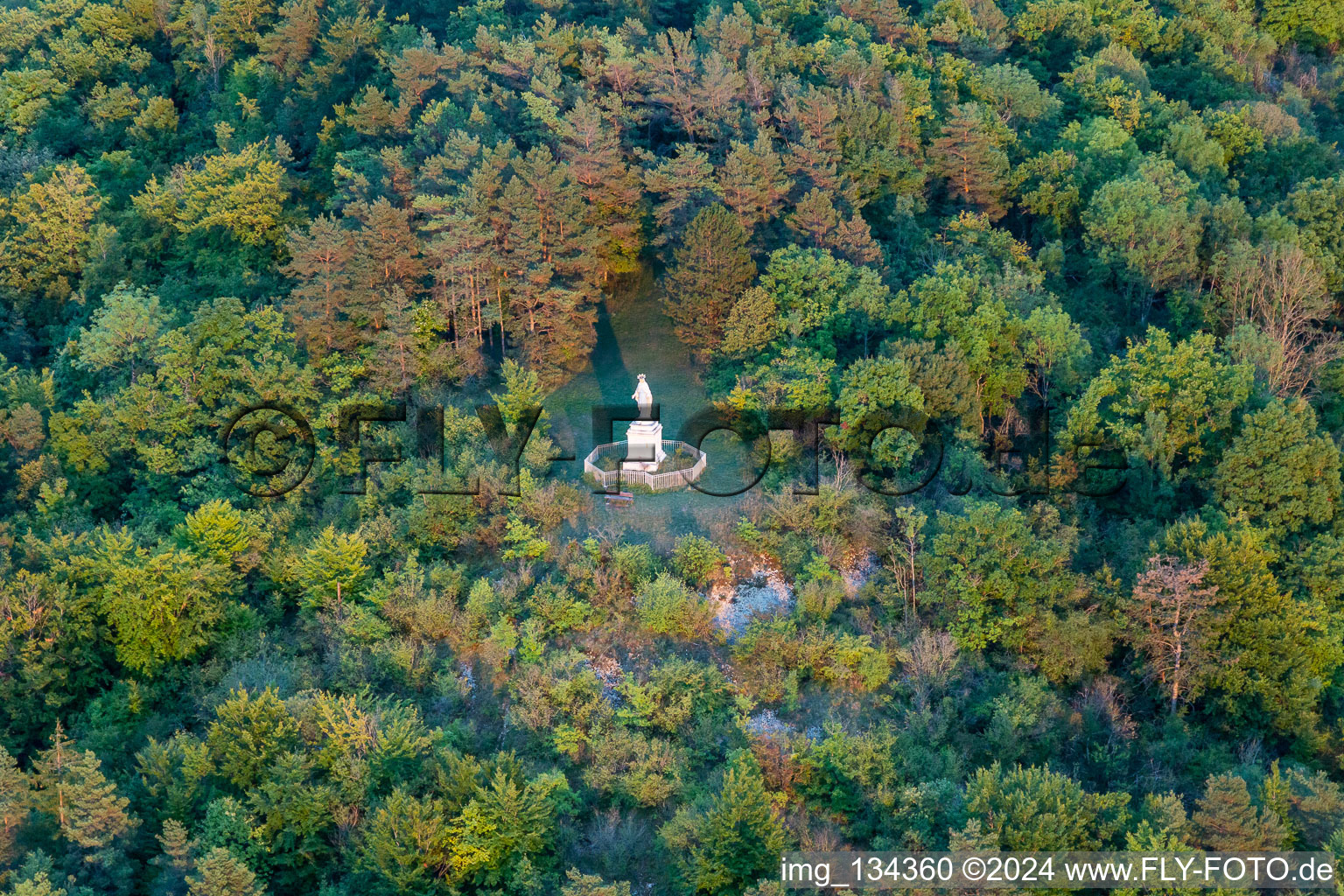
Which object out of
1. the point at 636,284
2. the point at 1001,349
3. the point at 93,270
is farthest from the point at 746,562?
the point at 93,270

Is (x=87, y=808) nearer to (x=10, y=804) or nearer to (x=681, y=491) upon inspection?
(x=10, y=804)

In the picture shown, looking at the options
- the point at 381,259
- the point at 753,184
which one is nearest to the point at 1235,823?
the point at 753,184

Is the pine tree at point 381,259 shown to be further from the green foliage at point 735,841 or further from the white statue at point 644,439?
the green foliage at point 735,841

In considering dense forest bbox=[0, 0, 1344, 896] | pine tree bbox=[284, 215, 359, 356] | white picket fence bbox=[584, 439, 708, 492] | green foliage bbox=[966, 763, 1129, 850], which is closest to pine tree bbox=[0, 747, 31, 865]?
dense forest bbox=[0, 0, 1344, 896]

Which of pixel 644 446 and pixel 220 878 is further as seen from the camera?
pixel 644 446

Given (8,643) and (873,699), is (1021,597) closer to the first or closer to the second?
(873,699)

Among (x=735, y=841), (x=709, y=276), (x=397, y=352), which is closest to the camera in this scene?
(x=735, y=841)

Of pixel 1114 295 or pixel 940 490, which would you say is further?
pixel 1114 295
